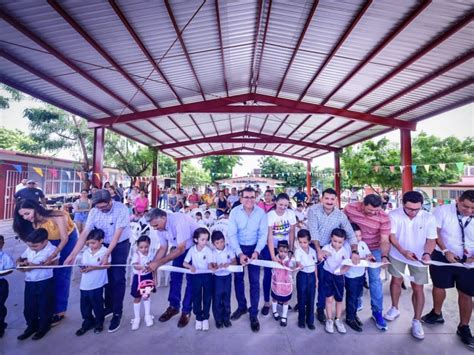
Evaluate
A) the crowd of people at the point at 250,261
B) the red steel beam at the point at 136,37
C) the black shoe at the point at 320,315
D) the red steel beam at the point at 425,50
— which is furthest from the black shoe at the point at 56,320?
the red steel beam at the point at 425,50

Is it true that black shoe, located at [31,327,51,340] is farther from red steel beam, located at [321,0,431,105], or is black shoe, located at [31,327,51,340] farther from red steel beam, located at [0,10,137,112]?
red steel beam, located at [321,0,431,105]

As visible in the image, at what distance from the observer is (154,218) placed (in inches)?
106

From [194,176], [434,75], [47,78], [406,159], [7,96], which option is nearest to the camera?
[47,78]

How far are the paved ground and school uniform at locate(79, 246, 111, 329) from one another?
146 millimetres

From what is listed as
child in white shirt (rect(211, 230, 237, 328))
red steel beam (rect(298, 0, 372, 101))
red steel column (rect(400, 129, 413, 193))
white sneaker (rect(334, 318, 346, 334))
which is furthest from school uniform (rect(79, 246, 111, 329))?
red steel column (rect(400, 129, 413, 193))

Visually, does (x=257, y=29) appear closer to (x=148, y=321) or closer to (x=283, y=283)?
(x=283, y=283)

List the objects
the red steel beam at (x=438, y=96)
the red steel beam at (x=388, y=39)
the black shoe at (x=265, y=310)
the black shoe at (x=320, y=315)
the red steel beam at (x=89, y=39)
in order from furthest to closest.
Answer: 1. the red steel beam at (x=438, y=96)
2. the red steel beam at (x=388, y=39)
3. the red steel beam at (x=89, y=39)
4. the black shoe at (x=265, y=310)
5. the black shoe at (x=320, y=315)

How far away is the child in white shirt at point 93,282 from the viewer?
260 centimetres

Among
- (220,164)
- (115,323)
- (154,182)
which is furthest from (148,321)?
(220,164)

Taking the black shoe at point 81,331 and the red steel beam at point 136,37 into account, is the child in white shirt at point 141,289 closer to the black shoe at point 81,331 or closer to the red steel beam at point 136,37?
the black shoe at point 81,331

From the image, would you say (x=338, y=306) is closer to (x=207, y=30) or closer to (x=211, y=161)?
(x=207, y=30)

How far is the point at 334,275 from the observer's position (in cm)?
274

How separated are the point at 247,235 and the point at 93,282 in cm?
170

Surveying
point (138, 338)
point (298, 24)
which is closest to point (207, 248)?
point (138, 338)
